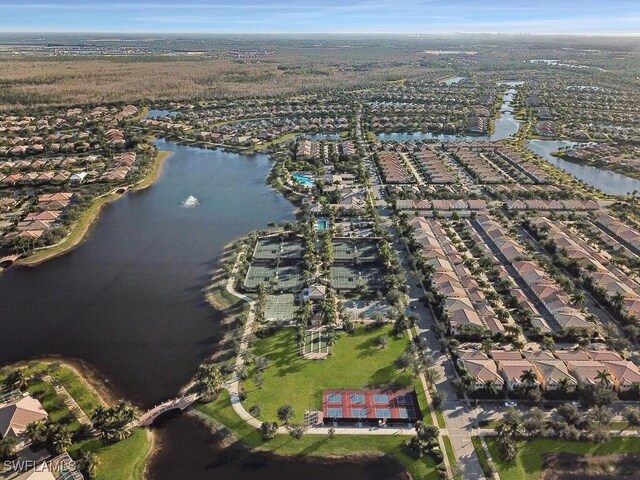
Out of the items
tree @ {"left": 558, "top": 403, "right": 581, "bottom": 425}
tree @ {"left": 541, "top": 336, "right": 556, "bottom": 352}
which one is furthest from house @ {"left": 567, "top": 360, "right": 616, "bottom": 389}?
tree @ {"left": 558, "top": 403, "right": 581, "bottom": 425}

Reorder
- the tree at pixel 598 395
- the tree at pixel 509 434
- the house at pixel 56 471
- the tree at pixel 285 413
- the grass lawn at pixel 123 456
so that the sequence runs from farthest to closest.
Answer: the tree at pixel 598 395 → the tree at pixel 285 413 → the tree at pixel 509 434 → the grass lawn at pixel 123 456 → the house at pixel 56 471

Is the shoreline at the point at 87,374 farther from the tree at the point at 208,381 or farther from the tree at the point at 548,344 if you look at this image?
the tree at the point at 548,344

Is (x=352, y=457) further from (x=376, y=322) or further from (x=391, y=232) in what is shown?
(x=391, y=232)

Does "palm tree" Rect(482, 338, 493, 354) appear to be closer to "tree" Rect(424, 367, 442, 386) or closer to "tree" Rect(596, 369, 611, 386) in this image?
"tree" Rect(424, 367, 442, 386)

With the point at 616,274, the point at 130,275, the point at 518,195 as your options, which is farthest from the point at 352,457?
the point at 518,195

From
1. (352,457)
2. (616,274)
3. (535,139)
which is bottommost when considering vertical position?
(352,457)

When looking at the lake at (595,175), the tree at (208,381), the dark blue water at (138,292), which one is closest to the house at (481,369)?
the tree at (208,381)
